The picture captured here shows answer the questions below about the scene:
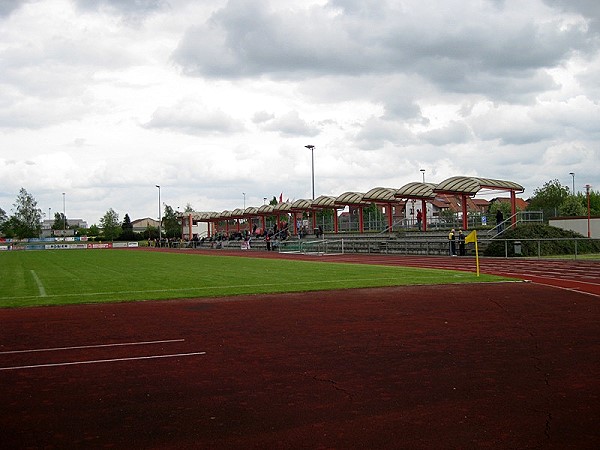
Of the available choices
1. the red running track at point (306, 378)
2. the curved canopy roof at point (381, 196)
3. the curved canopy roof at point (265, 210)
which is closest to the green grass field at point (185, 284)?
the red running track at point (306, 378)

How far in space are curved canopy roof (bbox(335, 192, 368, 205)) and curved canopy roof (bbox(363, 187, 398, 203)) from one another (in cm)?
216

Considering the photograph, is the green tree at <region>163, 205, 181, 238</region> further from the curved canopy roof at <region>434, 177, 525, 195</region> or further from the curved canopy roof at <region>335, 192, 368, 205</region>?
the curved canopy roof at <region>434, 177, 525, 195</region>

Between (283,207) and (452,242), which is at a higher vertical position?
(283,207)

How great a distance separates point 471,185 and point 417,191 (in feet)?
23.6

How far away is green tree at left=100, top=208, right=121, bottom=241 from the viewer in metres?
139

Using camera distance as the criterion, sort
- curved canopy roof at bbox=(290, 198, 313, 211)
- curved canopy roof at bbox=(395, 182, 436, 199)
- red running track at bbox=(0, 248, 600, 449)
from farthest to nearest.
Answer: curved canopy roof at bbox=(290, 198, 313, 211) → curved canopy roof at bbox=(395, 182, 436, 199) → red running track at bbox=(0, 248, 600, 449)

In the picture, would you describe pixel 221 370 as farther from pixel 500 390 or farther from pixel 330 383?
pixel 500 390

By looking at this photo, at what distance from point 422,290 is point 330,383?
36.7 ft

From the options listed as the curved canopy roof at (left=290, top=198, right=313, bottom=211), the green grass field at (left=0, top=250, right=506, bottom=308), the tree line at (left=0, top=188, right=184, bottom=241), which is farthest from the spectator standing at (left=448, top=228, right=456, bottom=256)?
A: the tree line at (left=0, top=188, right=184, bottom=241)

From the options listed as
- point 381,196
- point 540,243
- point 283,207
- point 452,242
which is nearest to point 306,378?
point 540,243

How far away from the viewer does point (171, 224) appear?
143500 millimetres

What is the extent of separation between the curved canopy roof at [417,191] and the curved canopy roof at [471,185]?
435cm

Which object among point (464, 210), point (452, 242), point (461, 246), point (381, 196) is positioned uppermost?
point (381, 196)

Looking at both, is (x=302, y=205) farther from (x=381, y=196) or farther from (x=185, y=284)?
(x=185, y=284)
